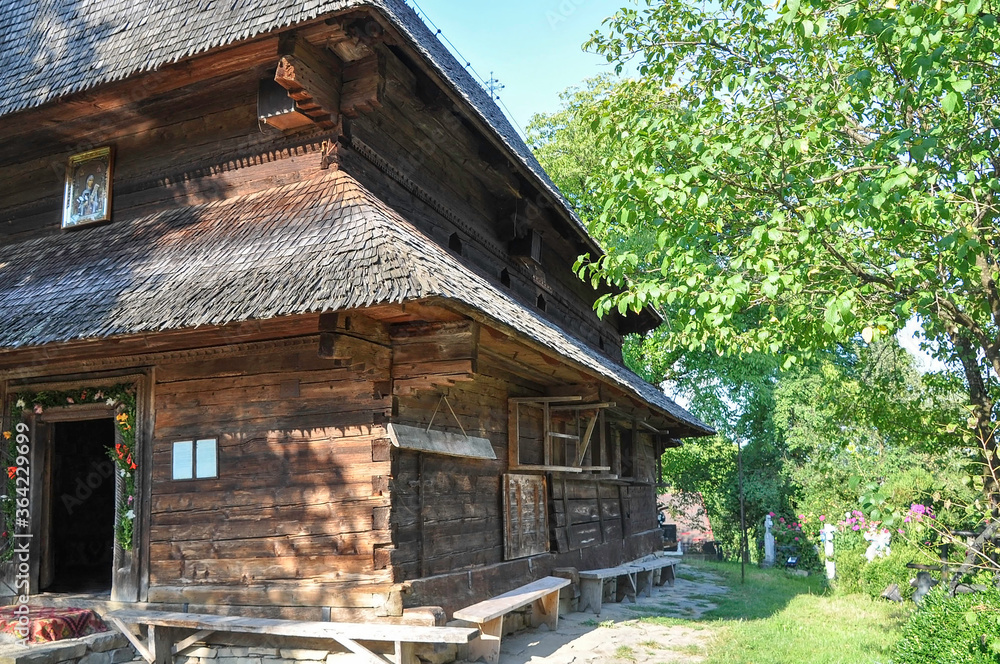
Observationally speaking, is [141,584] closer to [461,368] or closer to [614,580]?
[461,368]

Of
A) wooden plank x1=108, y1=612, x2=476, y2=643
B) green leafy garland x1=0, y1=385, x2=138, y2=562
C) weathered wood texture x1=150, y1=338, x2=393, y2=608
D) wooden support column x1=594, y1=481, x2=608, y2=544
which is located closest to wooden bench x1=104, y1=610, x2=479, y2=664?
wooden plank x1=108, y1=612, x2=476, y2=643

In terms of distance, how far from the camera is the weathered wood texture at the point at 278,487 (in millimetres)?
6371

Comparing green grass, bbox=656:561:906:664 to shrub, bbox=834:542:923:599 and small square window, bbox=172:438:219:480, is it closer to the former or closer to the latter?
shrub, bbox=834:542:923:599

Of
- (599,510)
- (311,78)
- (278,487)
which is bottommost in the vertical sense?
(599,510)

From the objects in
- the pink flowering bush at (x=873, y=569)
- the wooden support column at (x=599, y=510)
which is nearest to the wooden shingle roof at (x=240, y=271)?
the wooden support column at (x=599, y=510)

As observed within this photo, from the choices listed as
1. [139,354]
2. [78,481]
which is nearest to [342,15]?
[139,354]

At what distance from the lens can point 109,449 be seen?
726 cm

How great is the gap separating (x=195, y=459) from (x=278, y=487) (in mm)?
893

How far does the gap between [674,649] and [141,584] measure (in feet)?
16.4

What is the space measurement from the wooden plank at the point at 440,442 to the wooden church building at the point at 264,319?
0.04m

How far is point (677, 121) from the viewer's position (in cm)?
752

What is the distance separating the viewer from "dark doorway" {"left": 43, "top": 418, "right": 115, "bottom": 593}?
10.3 metres

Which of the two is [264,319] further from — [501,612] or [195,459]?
[501,612]

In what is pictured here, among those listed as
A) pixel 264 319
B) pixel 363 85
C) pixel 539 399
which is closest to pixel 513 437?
pixel 539 399
